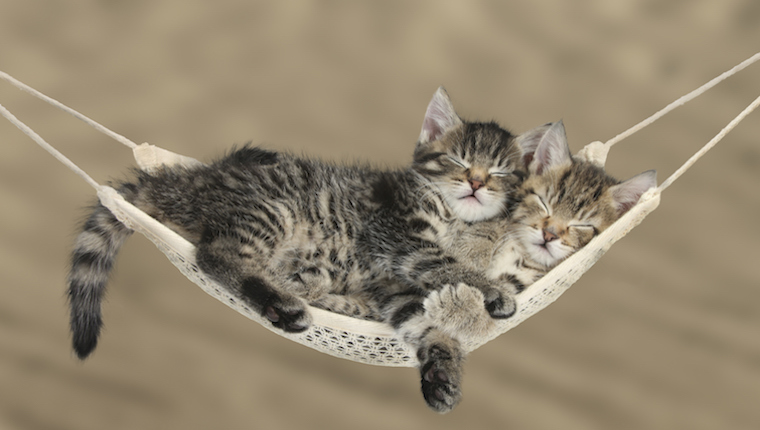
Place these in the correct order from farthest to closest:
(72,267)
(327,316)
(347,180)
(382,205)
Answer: (347,180)
(382,205)
(72,267)
(327,316)

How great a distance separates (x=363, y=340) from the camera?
1.64m

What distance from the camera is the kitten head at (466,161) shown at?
5.70 feet

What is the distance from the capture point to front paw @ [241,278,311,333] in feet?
5.12

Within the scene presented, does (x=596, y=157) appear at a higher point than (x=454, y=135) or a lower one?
higher

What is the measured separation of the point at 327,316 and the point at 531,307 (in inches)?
23.1

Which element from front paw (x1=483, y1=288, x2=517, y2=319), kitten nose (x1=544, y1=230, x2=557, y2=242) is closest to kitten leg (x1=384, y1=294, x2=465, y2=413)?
front paw (x1=483, y1=288, x2=517, y2=319)

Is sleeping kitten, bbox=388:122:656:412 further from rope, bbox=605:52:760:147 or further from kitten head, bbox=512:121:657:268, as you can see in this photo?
rope, bbox=605:52:760:147

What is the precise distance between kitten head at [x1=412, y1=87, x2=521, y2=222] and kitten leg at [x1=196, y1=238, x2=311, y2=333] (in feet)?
1.88

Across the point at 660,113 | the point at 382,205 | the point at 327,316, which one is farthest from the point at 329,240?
the point at 660,113

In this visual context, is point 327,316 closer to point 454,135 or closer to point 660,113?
point 454,135

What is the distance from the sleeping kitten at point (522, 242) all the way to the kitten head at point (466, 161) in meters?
0.06

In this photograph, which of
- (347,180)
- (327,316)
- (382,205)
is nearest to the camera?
(327,316)

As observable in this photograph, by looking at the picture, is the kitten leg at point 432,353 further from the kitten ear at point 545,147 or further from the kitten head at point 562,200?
the kitten ear at point 545,147

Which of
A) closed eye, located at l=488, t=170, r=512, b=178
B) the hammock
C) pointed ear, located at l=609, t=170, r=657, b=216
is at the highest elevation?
pointed ear, located at l=609, t=170, r=657, b=216
